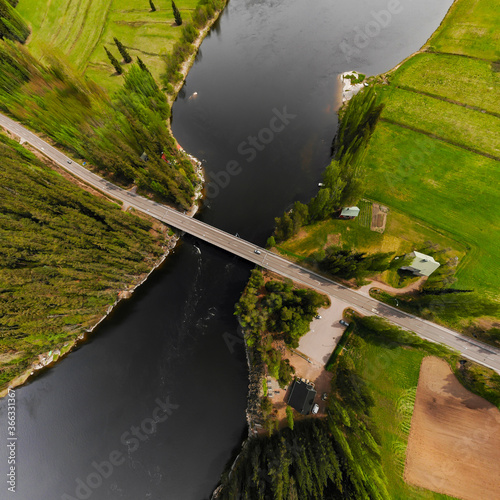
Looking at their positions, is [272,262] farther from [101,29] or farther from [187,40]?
[101,29]

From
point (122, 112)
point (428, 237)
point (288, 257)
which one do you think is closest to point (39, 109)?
point (122, 112)

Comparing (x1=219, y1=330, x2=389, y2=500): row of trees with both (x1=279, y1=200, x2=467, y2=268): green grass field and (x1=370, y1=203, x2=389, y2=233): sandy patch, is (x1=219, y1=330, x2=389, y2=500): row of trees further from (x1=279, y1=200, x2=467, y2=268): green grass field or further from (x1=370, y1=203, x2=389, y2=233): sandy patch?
(x1=370, y1=203, x2=389, y2=233): sandy patch

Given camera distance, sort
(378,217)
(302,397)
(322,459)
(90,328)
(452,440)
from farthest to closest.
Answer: (378,217)
(90,328)
(302,397)
(452,440)
(322,459)

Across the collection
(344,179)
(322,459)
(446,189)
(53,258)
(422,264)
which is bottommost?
(322,459)

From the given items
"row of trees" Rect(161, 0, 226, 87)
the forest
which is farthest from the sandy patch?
"row of trees" Rect(161, 0, 226, 87)

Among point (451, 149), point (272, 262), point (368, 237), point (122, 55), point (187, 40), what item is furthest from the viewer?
point (187, 40)

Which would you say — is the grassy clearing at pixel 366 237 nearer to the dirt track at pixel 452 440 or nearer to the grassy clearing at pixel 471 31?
the dirt track at pixel 452 440

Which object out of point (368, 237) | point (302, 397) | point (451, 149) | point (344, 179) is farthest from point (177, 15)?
point (302, 397)
